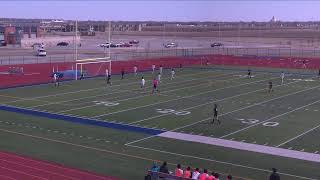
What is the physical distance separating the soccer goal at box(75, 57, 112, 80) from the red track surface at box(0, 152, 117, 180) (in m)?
25.0

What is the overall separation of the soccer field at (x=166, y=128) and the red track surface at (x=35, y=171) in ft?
1.98

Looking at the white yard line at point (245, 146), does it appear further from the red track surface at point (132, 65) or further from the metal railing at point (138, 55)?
the metal railing at point (138, 55)

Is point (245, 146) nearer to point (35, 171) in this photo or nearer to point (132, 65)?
point (35, 171)

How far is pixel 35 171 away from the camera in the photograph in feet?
52.4

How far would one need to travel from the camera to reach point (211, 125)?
23.5 meters

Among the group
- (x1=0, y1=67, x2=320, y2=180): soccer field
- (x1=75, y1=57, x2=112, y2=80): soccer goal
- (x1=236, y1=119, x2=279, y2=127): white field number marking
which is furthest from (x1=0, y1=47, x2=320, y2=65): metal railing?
(x1=236, y1=119, x2=279, y2=127): white field number marking

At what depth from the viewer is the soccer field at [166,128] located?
Answer: 57.1 ft

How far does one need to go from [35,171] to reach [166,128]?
8.03 metres

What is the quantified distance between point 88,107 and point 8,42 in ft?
239

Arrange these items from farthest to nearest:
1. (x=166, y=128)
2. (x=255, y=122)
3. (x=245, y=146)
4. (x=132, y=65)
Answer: (x=132, y=65)
(x=255, y=122)
(x=166, y=128)
(x=245, y=146)

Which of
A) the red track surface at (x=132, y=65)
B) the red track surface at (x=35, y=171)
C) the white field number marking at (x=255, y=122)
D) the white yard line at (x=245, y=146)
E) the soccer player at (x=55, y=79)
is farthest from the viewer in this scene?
the red track surface at (x=132, y=65)

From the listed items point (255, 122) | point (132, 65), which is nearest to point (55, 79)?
point (132, 65)

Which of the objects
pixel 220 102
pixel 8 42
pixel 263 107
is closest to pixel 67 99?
pixel 220 102

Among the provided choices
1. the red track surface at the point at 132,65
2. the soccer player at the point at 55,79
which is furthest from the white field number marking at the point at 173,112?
the red track surface at the point at 132,65
